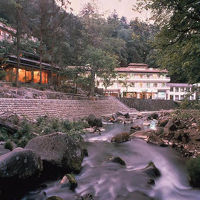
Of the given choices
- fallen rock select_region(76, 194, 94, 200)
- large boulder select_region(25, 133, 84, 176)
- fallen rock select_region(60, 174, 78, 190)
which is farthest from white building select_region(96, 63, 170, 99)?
fallen rock select_region(76, 194, 94, 200)

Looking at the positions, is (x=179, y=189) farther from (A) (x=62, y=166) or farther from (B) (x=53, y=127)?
(B) (x=53, y=127)

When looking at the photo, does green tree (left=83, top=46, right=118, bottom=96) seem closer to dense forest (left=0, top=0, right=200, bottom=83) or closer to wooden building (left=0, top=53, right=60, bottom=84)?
dense forest (left=0, top=0, right=200, bottom=83)

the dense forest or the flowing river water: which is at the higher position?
the dense forest

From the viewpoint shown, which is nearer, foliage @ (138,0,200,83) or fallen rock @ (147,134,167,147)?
foliage @ (138,0,200,83)

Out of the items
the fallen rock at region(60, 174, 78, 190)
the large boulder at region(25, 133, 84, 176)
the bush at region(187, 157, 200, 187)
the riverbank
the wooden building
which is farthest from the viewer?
the wooden building

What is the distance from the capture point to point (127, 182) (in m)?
6.24

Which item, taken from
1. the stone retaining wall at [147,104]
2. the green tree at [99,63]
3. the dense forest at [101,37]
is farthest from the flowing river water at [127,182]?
the stone retaining wall at [147,104]

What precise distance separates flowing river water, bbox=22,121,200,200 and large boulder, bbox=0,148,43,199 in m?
0.43

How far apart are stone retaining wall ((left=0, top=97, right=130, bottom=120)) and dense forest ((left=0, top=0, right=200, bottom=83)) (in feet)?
17.8

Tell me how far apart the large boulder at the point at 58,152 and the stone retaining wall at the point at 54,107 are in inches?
335

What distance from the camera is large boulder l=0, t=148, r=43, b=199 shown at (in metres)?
5.12

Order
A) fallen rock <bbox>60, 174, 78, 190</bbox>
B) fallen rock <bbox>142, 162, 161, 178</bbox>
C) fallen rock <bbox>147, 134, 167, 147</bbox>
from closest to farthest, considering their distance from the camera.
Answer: fallen rock <bbox>60, 174, 78, 190</bbox>, fallen rock <bbox>142, 162, 161, 178</bbox>, fallen rock <bbox>147, 134, 167, 147</bbox>

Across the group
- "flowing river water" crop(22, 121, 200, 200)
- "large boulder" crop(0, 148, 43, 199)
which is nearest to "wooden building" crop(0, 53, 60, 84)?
"flowing river water" crop(22, 121, 200, 200)

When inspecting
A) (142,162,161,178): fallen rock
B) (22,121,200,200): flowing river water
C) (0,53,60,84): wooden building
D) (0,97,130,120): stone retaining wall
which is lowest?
(22,121,200,200): flowing river water
